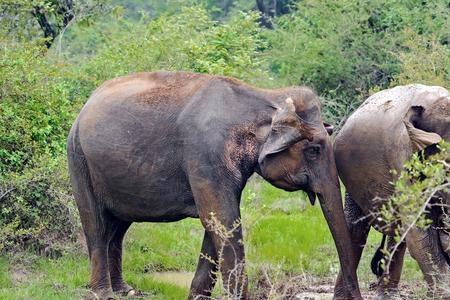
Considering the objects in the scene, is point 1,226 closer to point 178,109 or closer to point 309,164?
point 178,109

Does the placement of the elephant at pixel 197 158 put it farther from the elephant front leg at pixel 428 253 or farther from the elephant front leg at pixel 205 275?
the elephant front leg at pixel 428 253

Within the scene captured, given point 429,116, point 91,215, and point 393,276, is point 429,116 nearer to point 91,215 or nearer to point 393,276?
point 393,276

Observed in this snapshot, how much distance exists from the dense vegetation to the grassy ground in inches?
18.9

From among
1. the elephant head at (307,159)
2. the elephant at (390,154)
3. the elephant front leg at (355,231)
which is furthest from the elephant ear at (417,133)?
the elephant front leg at (355,231)

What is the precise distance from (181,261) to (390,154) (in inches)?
135

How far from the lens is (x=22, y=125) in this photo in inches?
485

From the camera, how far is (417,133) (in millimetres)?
9086

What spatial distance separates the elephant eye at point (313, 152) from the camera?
945 centimetres

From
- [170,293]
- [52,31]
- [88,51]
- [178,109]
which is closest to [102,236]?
[170,293]

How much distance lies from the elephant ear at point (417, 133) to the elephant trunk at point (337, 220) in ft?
2.31

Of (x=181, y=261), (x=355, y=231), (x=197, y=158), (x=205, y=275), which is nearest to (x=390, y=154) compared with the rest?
(x=355, y=231)

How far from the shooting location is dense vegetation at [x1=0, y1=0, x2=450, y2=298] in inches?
482

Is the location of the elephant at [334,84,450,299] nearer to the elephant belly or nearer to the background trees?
the elephant belly

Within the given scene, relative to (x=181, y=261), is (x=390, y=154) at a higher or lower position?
higher
